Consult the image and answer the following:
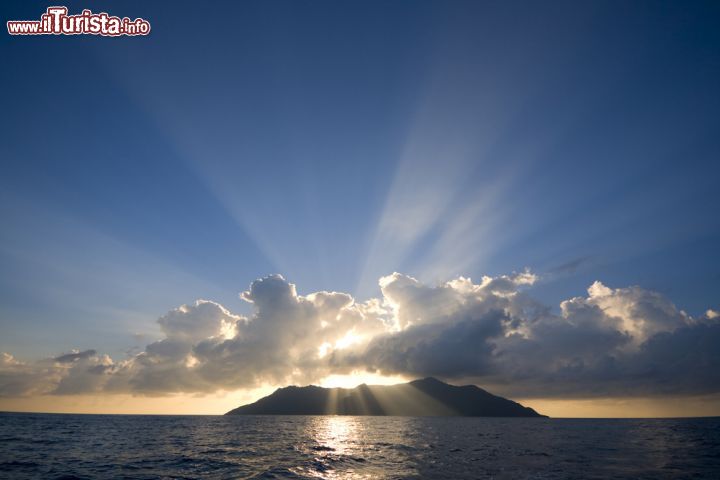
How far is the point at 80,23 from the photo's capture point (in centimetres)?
4225

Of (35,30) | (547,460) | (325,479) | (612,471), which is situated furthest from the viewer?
(547,460)

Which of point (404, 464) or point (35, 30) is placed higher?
point (35, 30)

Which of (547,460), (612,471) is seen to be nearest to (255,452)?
(547,460)

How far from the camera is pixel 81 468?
4225cm

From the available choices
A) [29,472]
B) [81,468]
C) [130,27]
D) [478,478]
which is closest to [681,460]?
[478,478]

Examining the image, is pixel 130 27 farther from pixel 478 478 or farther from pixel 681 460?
pixel 681 460

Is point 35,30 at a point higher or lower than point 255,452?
higher

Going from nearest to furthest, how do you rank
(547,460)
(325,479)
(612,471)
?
(325,479)
(612,471)
(547,460)

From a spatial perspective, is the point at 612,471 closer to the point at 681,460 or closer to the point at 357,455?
the point at 681,460

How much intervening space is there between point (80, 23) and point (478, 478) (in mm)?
64353

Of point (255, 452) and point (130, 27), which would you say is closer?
point (130, 27)

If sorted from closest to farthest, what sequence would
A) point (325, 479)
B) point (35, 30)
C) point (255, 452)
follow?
point (325, 479) < point (35, 30) < point (255, 452)

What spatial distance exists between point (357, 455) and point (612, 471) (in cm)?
3294

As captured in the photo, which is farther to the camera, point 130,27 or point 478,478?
point 130,27
